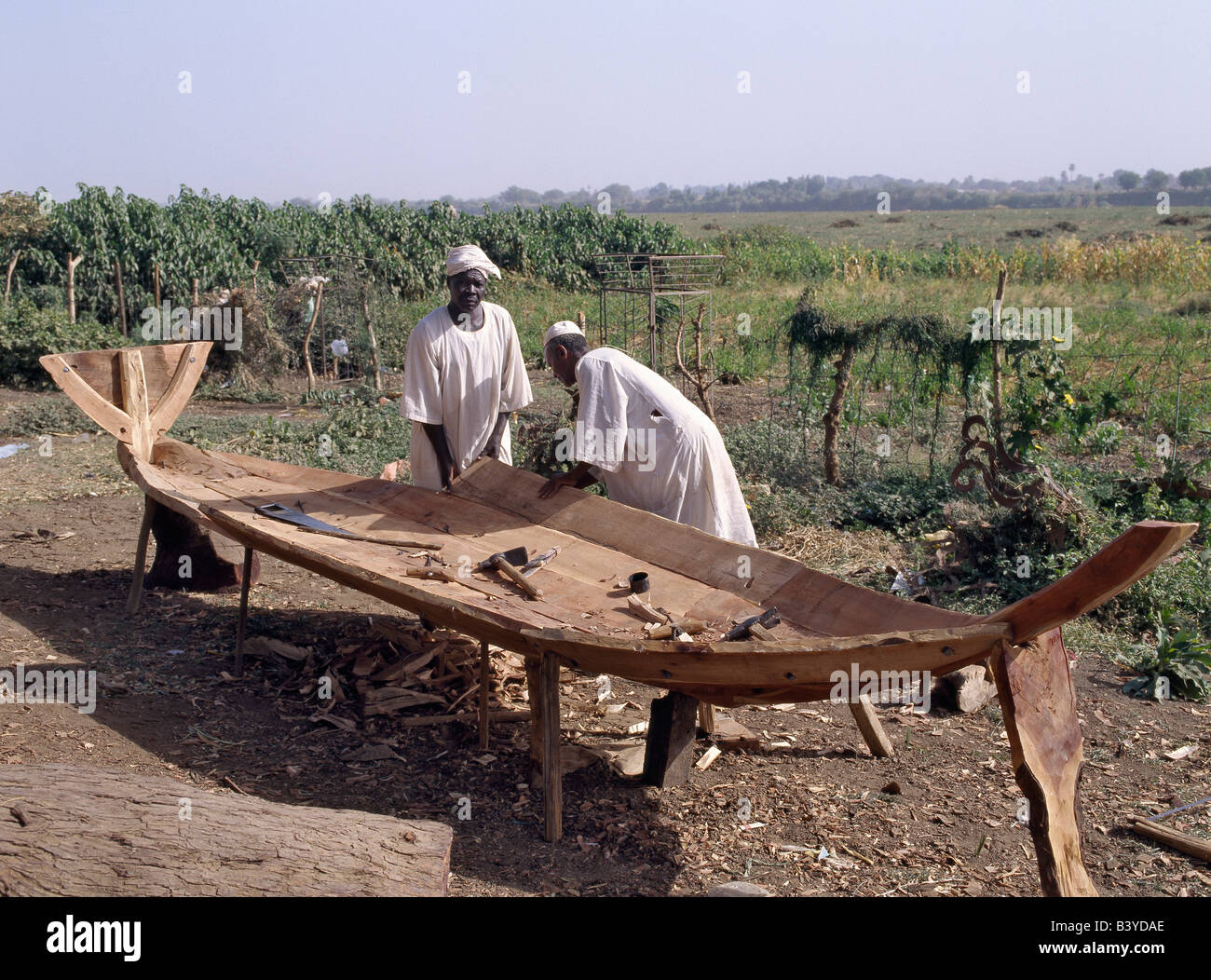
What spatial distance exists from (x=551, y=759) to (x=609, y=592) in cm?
78

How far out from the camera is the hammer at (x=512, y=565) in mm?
4363

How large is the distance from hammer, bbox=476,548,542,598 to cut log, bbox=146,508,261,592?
102 inches

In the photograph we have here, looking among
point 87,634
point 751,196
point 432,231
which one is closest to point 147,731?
point 87,634

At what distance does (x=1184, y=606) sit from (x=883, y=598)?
11.5ft

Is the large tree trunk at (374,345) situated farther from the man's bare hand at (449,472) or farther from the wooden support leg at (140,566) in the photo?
the man's bare hand at (449,472)

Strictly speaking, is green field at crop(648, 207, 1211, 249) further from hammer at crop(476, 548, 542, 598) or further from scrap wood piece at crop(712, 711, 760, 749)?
hammer at crop(476, 548, 542, 598)

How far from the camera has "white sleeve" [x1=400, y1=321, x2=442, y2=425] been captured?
218 inches

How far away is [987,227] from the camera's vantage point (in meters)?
48.2

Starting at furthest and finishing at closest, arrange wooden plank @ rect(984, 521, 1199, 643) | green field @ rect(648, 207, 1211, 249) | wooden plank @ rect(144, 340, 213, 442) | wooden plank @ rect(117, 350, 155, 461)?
green field @ rect(648, 207, 1211, 249) < wooden plank @ rect(144, 340, 213, 442) < wooden plank @ rect(117, 350, 155, 461) < wooden plank @ rect(984, 521, 1199, 643)

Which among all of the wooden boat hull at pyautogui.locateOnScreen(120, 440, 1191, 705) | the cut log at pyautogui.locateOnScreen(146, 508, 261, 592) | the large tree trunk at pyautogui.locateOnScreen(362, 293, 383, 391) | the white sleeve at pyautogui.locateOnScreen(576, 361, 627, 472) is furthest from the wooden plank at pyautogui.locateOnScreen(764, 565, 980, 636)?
the large tree trunk at pyautogui.locateOnScreen(362, 293, 383, 391)

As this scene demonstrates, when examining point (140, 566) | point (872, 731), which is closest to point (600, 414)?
point (872, 731)

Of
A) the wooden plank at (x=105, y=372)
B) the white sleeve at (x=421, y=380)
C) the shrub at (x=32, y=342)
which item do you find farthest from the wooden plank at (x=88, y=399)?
the shrub at (x=32, y=342)

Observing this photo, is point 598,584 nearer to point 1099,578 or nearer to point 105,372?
point 1099,578

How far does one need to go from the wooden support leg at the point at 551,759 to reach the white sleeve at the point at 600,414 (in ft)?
3.55
